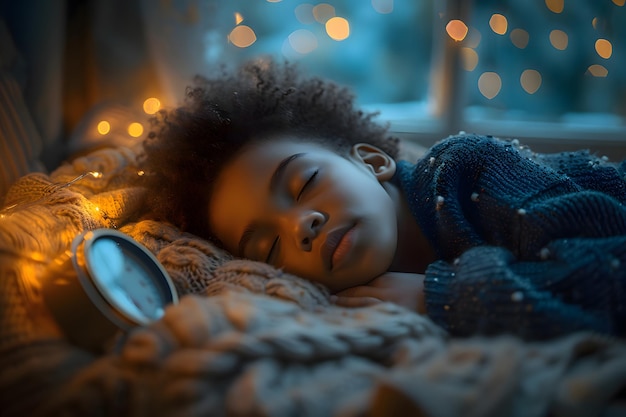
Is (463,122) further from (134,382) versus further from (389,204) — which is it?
(134,382)

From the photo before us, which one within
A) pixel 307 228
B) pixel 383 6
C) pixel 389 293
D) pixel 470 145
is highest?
pixel 383 6

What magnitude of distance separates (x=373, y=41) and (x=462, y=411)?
6.73 ft

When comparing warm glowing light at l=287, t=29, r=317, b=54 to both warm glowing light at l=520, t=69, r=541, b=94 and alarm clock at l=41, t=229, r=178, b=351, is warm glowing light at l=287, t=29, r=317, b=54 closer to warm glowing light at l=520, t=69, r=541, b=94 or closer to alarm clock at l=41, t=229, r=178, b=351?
warm glowing light at l=520, t=69, r=541, b=94

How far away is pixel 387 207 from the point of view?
1.01 metres

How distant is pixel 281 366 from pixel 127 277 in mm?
288

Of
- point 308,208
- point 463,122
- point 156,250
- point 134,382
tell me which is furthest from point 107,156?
point 463,122

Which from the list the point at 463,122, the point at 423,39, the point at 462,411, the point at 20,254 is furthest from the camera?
the point at 423,39

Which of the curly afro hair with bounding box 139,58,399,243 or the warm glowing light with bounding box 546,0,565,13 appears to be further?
the warm glowing light with bounding box 546,0,565,13

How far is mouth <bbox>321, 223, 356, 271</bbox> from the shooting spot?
3.03ft

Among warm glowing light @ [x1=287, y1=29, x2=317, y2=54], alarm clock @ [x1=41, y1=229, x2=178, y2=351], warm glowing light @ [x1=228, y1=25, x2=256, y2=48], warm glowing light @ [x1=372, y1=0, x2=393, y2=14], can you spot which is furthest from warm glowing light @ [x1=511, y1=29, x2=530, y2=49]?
alarm clock @ [x1=41, y1=229, x2=178, y2=351]

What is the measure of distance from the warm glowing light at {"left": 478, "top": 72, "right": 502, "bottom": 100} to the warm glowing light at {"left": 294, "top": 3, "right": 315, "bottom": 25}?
72 centimetres

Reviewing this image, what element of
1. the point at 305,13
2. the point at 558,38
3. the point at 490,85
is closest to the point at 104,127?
Result: the point at 305,13

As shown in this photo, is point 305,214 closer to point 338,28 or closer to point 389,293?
point 389,293

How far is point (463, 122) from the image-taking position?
2.15 metres
